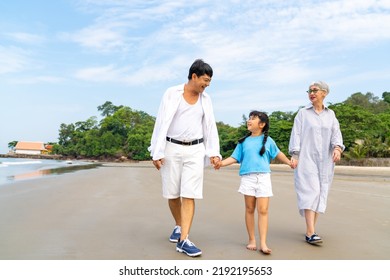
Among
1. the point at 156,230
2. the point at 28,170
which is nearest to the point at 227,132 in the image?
the point at 28,170

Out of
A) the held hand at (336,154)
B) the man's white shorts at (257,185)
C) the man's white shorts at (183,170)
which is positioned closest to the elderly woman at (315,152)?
the held hand at (336,154)

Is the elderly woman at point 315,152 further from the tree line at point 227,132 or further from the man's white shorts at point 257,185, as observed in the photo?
the tree line at point 227,132

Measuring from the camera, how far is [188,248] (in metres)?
3.63

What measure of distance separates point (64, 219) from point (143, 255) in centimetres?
213

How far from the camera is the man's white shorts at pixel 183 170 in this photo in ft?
12.8

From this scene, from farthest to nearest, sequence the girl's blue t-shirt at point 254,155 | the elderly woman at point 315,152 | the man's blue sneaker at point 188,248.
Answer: the elderly woman at point 315,152 < the girl's blue t-shirt at point 254,155 < the man's blue sneaker at point 188,248

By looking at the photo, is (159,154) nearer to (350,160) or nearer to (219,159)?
(219,159)

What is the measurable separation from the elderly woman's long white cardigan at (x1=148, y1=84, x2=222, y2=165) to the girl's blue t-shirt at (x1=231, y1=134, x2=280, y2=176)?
0.92ft

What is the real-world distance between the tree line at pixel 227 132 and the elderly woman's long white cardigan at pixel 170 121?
27243 millimetres

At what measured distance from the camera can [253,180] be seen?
3986 mm

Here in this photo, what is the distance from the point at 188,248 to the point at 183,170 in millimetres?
811

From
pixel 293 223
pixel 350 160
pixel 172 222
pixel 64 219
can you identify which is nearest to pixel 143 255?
pixel 172 222

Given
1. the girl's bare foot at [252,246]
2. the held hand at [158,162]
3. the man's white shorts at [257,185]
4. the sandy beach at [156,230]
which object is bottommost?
the sandy beach at [156,230]

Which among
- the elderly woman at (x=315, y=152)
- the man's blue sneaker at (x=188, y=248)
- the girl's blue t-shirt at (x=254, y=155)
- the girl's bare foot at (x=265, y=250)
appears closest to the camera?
the man's blue sneaker at (x=188, y=248)
